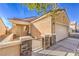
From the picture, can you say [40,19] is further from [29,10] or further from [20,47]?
[20,47]

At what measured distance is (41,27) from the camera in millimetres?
2471

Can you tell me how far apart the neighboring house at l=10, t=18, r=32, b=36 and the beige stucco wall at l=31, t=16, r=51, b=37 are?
87 millimetres

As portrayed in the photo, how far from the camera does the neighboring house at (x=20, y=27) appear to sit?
2436mm

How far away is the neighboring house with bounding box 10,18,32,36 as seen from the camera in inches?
95.9

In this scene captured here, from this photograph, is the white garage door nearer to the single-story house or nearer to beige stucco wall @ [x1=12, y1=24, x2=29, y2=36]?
the single-story house

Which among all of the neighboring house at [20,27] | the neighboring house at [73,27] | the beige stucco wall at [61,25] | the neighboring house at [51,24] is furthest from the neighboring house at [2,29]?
the neighboring house at [73,27]

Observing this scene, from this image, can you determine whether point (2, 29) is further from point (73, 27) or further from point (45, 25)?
point (73, 27)

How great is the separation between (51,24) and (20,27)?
0.45m

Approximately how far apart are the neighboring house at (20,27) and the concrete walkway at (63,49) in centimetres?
34

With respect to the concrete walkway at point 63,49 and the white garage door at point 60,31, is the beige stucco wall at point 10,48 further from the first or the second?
the white garage door at point 60,31

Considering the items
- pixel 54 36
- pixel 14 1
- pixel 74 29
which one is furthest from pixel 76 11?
pixel 14 1

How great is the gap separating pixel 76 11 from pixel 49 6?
0.39m

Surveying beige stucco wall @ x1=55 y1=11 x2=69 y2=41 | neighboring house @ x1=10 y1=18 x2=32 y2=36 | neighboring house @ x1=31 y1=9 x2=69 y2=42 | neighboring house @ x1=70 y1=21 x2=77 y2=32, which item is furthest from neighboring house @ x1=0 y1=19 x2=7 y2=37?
neighboring house @ x1=70 y1=21 x2=77 y2=32

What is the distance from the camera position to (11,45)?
2.34m
